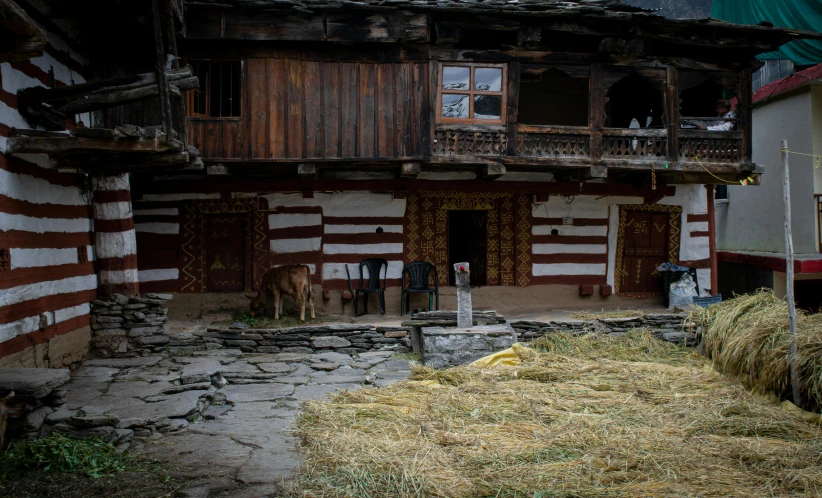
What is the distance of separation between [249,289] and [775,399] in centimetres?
966

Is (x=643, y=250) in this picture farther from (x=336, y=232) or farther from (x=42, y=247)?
(x=42, y=247)

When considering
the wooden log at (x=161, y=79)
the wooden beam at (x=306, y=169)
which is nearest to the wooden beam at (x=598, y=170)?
the wooden beam at (x=306, y=169)

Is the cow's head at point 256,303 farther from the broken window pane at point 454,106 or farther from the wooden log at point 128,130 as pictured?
the wooden log at point 128,130

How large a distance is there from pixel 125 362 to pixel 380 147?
573cm

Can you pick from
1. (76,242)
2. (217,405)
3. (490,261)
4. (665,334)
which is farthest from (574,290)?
(76,242)

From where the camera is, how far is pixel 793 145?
15273mm

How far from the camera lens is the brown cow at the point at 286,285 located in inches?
479

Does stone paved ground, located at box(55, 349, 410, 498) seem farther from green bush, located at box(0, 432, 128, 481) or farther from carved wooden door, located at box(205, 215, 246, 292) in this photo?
carved wooden door, located at box(205, 215, 246, 292)

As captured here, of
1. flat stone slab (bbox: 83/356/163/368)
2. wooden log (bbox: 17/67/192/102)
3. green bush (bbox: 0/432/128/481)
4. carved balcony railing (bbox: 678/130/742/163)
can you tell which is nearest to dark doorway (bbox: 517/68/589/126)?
carved balcony railing (bbox: 678/130/742/163)

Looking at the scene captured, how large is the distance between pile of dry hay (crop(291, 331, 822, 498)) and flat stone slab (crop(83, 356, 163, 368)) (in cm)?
356

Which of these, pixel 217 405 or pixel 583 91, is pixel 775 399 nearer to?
pixel 217 405

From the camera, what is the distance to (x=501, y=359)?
30.0 feet

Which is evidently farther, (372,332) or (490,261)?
(490,261)

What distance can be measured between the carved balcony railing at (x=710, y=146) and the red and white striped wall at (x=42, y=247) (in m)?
11.1
